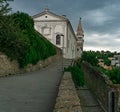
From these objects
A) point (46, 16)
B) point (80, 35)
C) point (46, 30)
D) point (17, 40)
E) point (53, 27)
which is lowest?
point (17, 40)

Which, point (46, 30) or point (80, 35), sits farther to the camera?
point (80, 35)

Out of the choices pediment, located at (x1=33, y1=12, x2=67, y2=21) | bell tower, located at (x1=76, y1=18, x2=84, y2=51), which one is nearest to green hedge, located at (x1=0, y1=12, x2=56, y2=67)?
pediment, located at (x1=33, y1=12, x2=67, y2=21)

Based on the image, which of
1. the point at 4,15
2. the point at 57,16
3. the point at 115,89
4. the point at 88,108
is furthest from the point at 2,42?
the point at 57,16

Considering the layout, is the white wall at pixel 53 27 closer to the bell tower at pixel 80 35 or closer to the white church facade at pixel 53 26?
the white church facade at pixel 53 26

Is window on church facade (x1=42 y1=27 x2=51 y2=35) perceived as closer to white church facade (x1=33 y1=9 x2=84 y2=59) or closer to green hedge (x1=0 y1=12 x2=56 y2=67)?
white church facade (x1=33 y1=9 x2=84 y2=59)

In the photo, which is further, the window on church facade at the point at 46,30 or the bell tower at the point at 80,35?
the bell tower at the point at 80,35

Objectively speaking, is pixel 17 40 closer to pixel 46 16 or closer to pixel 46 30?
pixel 46 30

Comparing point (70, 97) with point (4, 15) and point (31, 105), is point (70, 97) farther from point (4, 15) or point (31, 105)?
point (4, 15)

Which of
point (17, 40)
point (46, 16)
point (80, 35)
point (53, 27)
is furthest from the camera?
point (80, 35)

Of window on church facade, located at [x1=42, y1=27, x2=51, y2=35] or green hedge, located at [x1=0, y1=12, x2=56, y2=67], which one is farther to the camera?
window on church facade, located at [x1=42, y1=27, x2=51, y2=35]

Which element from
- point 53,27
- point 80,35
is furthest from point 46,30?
point 80,35

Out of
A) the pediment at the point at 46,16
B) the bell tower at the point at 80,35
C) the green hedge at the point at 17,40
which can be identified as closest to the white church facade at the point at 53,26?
the pediment at the point at 46,16

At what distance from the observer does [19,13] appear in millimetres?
34344

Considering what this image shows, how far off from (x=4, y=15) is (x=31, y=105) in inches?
709
